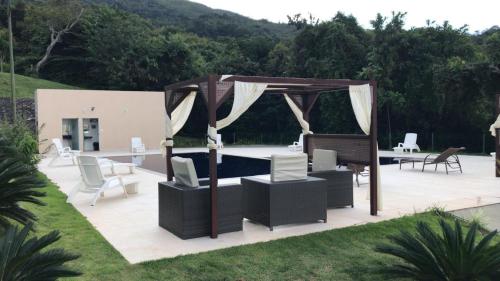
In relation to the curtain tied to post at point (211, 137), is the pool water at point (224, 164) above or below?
below

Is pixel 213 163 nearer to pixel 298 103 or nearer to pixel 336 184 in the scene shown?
pixel 336 184

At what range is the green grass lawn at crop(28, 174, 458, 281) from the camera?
425 cm

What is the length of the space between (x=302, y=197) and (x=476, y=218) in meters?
2.42

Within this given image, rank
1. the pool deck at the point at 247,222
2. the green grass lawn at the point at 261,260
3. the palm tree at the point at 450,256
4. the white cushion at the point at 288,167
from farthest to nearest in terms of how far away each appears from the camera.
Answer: the white cushion at the point at 288,167
the pool deck at the point at 247,222
the green grass lawn at the point at 261,260
the palm tree at the point at 450,256

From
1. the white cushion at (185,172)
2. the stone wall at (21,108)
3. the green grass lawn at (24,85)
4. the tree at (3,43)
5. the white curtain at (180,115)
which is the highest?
the tree at (3,43)

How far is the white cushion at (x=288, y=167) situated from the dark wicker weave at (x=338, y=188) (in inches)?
33.1

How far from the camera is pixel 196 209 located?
5516 millimetres

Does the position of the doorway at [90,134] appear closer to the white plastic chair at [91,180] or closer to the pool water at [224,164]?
the pool water at [224,164]

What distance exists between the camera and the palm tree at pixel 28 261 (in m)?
2.72

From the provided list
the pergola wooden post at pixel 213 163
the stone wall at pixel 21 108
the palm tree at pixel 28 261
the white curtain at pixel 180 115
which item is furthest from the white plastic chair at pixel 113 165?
the stone wall at pixel 21 108

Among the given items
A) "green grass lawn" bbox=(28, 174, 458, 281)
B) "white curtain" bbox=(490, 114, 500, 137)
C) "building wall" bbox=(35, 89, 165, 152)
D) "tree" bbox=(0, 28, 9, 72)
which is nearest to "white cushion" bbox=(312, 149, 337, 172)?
"green grass lawn" bbox=(28, 174, 458, 281)

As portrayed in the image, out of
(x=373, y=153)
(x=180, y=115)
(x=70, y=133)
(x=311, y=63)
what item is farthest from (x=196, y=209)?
(x=311, y=63)

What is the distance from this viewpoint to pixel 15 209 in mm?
4809

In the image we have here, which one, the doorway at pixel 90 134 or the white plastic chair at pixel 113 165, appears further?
the doorway at pixel 90 134
